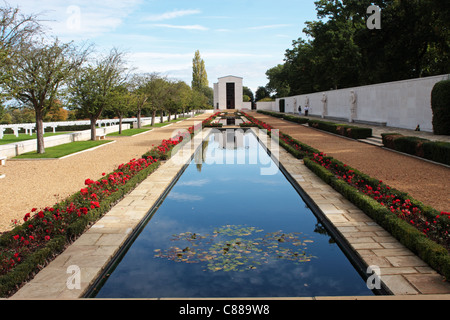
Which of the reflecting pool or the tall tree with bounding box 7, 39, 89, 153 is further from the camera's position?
the tall tree with bounding box 7, 39, 89, 153

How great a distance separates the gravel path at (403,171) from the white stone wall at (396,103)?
5.69m

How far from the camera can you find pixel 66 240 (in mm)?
5582

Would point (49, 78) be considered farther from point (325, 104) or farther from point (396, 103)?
point (325, 104)

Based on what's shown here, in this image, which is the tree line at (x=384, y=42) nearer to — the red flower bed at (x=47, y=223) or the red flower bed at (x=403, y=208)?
the red flower bed at (x=403, y=208)

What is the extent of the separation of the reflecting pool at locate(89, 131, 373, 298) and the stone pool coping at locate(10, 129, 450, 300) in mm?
234

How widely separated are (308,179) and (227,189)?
220 cm

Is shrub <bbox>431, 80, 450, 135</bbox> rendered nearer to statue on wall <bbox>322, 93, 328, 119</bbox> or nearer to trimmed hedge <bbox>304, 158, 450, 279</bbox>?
trimmed hedge <bbox>304, 158, 450, 279</bbox>

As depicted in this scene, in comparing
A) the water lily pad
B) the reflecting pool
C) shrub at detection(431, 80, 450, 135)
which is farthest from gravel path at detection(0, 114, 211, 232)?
shrub at detection(431, 80, 450, 135)

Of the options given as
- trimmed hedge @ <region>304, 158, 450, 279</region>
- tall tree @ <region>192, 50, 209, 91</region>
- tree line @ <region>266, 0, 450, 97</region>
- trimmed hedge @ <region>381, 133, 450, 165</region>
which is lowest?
trimmed hedge @ <region>304, 158, 450, 279</region>

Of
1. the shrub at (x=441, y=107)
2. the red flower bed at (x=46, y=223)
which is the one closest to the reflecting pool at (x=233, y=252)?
the red flower bed at (x=46, y=223)

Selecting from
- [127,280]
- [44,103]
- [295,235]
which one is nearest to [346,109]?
[44,103]

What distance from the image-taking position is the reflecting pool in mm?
4348

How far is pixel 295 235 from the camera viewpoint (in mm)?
6098

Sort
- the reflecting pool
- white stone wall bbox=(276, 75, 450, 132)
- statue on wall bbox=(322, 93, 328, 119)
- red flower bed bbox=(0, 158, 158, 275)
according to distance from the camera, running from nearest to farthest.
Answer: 1. the reflecting pool
2. red flower bed bbox=(0, 158, 158, 275)
3. white stone wall bbox=(276, 75, 450, 132)
4. statue on wall bbox=(322, 93, 328, 119)
